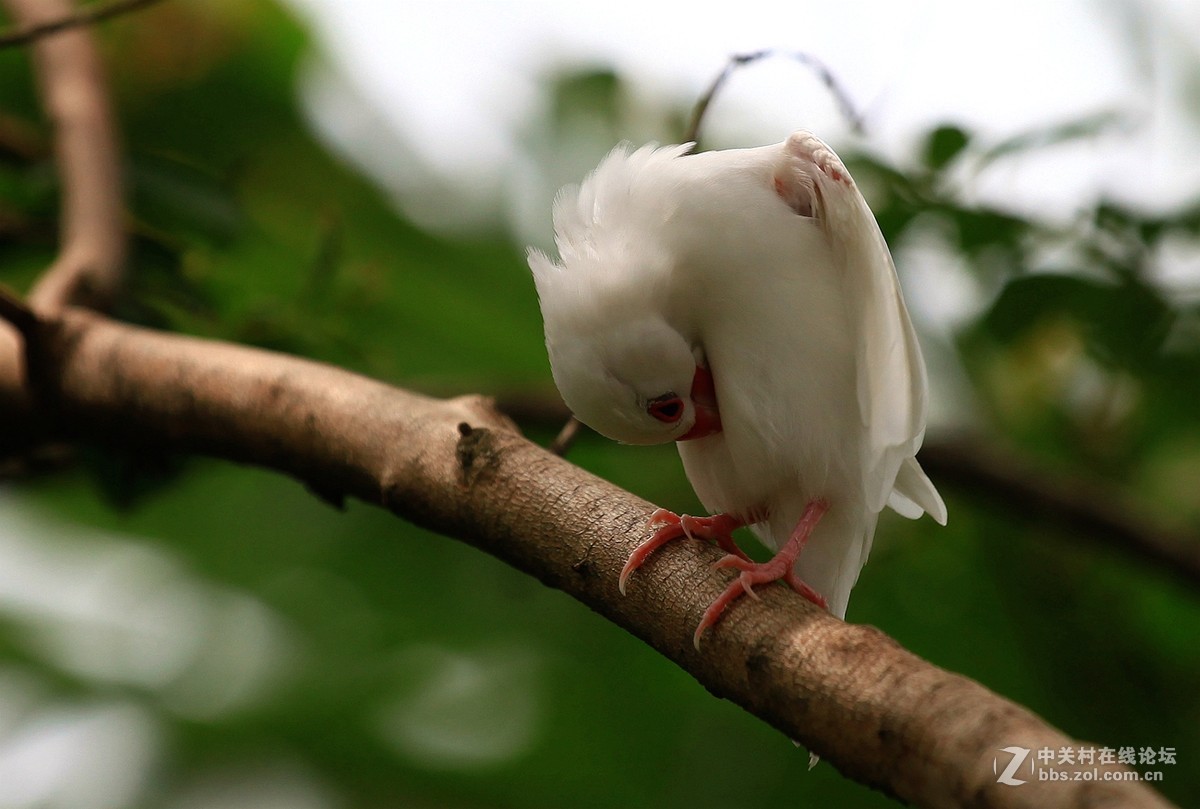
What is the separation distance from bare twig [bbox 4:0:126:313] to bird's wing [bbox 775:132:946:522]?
1.62 m

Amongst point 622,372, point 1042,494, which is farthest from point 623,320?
point 1042,494

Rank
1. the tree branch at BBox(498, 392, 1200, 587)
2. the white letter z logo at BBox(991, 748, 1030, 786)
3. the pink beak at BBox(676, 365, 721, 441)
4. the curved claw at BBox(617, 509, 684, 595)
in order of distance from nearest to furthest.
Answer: the white letter z logo at BBox(991, 748, 1030, 786) → the curved claw at BBox(617, 509, 684, 595) → the pink beak at BBox(676, 365, 721, 441) → the tree branch at BBox(498, 392, 1200, 587)

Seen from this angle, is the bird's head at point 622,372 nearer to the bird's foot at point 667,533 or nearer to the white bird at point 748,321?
the white bird at point 748,321

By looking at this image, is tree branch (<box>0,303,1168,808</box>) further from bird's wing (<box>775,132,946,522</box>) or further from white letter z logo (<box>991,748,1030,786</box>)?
bird's wing (<box>775,132,946,522</box>)

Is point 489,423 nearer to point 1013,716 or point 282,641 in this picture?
point 1013,716

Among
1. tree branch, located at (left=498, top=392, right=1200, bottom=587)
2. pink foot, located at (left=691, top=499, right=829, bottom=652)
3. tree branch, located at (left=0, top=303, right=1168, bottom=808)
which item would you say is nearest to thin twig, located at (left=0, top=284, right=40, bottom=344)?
tree branch, located at (left=0, top=303, right=1168, bottom=808)

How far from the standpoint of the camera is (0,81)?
391 cm

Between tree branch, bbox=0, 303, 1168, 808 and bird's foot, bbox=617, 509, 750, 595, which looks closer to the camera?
tree branch, bbox=0, 303, 1168, 808

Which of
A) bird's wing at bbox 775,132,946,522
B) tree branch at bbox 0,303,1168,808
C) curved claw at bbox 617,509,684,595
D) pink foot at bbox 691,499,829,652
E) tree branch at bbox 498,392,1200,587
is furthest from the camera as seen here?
tree branch at bbox 498,392,1200,587

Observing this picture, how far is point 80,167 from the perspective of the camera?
288 centimetres

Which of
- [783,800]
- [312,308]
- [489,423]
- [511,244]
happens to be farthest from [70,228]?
[783,800]

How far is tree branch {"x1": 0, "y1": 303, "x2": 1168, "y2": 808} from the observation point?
1.20 metres

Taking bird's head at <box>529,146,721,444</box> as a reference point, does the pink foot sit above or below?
below

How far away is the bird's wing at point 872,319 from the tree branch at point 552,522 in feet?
1.31
